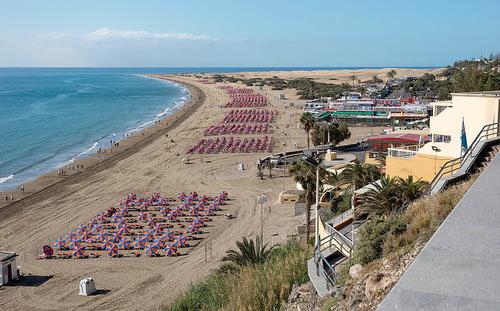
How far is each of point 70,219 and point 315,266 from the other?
77.2 ft

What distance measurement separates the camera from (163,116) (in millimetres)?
84500

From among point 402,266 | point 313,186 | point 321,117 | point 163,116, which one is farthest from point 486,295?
point 163,116

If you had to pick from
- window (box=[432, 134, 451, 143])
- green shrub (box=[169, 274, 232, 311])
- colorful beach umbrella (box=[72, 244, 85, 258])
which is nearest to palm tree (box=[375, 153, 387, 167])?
window (box=[432, 134, 451, 143])

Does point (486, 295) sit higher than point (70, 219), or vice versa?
point (486, 295)

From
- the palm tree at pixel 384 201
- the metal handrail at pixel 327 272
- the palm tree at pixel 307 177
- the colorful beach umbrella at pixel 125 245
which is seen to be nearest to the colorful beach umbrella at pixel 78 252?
the colorful beach umbrella at pixel 125 245

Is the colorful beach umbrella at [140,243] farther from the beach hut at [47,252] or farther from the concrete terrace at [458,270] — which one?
the concrete terrace at [458,270]

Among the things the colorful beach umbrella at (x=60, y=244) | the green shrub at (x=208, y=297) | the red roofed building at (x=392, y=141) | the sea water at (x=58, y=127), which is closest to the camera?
the green shrub at (x=208, y=297)

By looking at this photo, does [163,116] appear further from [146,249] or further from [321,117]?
[146,249]

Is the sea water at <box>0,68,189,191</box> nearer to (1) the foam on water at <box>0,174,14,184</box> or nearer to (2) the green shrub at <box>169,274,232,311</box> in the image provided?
(1) the foam on water at <box>0,174,14,184</box>

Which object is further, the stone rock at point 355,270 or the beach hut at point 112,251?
the beach hut at point 112,251

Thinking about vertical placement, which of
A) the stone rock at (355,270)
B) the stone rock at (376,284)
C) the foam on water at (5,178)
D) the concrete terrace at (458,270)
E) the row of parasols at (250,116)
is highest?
the concrete terrace at (458,270)

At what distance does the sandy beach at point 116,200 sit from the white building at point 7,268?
2.08 feet

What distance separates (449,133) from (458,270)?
1470cm

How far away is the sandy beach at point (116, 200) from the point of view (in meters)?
20.3
